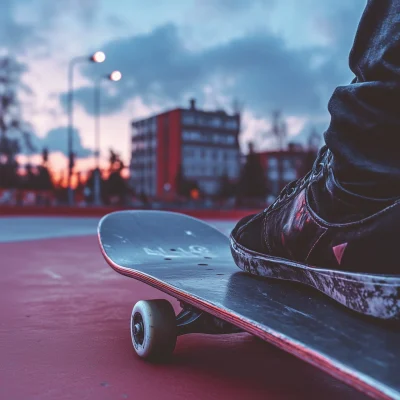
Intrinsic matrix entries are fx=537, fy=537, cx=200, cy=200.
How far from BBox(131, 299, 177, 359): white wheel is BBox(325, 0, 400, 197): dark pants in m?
0.89

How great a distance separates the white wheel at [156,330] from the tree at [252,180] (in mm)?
45252

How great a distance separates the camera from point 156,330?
1867 mm

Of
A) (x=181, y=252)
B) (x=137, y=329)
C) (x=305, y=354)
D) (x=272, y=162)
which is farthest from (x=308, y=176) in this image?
(x=272, y=162)

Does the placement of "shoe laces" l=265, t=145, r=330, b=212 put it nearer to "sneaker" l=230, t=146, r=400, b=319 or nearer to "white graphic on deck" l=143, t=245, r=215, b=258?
"sneaker" l=230, t=146, r=400, b=319

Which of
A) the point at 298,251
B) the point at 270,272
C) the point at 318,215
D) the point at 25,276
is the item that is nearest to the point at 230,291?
the point at 270,272

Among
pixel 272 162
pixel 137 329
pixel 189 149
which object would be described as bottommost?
pixel 137 329

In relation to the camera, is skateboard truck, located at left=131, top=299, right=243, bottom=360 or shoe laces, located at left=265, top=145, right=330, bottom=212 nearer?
shoe laces, located at left=265, top=145, right=330, bottom=212

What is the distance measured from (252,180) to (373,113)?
46.7 meters

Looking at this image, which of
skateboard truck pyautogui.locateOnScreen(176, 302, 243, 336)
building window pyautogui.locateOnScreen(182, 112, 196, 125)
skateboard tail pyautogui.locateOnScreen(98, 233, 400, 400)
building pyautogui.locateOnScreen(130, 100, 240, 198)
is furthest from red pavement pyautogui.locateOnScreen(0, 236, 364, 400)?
building window pyautogui.locateOnScreen(182, 112, 196, 125)

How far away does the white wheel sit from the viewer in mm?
1869

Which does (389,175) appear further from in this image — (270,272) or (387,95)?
(270,272)

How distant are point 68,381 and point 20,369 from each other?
0.75ft

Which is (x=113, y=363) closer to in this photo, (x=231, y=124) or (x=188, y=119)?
(x=188, y=119)

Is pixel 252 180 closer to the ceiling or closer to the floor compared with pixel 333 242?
closer to the ceiling
